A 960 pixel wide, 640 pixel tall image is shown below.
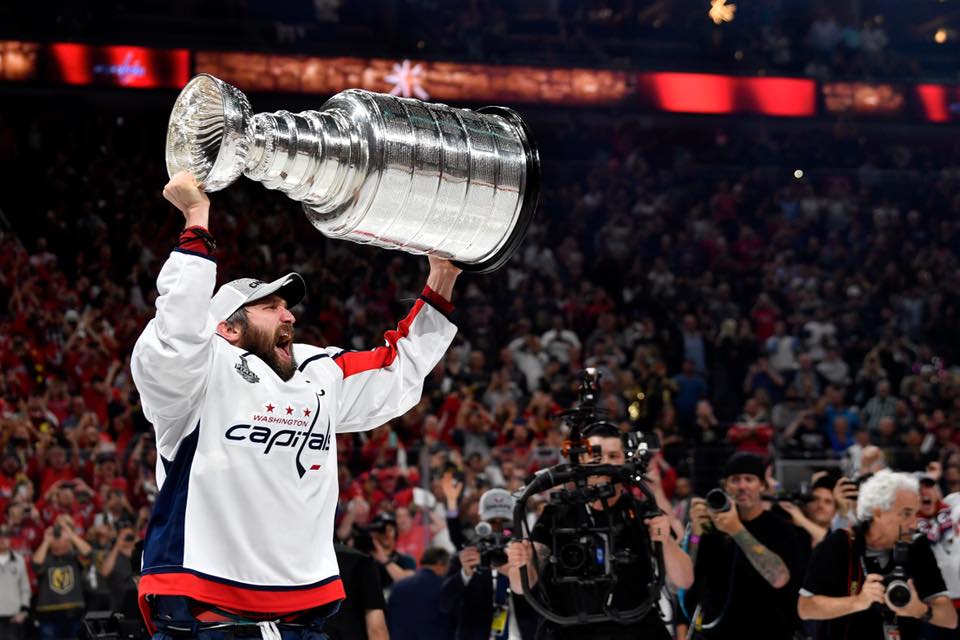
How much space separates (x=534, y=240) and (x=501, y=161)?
16.3m

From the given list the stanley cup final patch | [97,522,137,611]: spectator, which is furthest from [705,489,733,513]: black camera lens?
[97,522,137,611]: spectator

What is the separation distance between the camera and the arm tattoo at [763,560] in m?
6.35

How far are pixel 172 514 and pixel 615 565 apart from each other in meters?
2.48

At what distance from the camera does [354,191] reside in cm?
407

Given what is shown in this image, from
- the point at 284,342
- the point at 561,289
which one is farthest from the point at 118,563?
the point at 561,289

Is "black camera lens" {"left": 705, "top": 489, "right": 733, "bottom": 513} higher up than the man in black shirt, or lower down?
higher up

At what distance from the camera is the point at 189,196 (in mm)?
3846

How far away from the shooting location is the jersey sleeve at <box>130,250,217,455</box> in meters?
3.69

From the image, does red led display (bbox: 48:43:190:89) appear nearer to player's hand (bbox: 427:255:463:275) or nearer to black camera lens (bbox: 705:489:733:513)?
black camera lens (bbox: 705:489:733:513)

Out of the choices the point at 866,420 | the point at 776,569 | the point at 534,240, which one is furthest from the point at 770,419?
the point at 776,569

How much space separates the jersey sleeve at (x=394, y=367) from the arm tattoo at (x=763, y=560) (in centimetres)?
237

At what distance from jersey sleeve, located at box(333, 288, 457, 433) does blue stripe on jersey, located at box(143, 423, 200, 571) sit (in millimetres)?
633

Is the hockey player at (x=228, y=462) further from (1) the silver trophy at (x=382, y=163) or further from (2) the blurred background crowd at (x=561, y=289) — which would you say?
(2) the blurred background crowd at (x=561, y=289)

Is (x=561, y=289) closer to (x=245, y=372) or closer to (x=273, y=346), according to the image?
(x=273, y=346)
